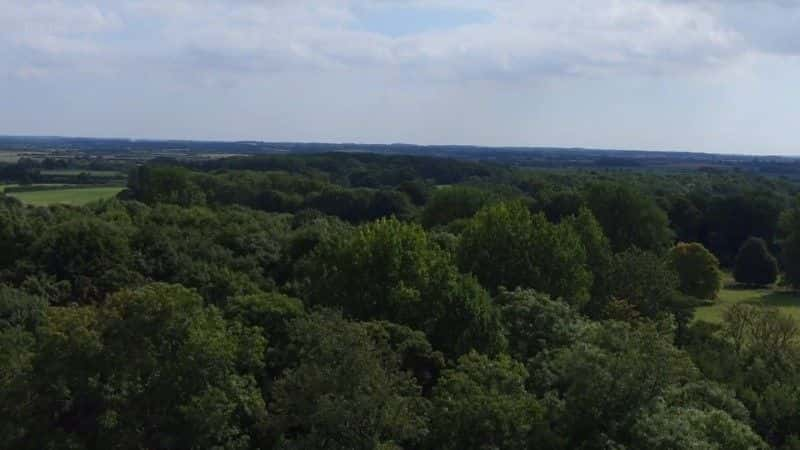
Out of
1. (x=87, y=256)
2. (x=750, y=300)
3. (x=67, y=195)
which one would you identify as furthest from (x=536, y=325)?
(x=67, y=195)

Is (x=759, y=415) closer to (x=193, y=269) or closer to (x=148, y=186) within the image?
(x=193, y=269)

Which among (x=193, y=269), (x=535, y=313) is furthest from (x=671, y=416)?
(x=193, y=269)

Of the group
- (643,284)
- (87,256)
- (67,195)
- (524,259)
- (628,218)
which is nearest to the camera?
(524,259)

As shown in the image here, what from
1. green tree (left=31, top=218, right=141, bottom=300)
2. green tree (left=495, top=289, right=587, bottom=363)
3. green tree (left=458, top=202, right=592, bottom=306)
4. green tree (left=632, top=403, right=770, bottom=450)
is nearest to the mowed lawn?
green tree (left=458, top=202, right=592, bottom=306)

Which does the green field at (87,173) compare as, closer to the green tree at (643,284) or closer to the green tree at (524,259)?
the green tree at (524,259)

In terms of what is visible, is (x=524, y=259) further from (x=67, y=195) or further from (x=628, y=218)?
(x=67, y=195)

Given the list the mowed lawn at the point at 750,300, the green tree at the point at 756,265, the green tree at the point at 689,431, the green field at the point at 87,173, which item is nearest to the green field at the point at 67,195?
the green field at the point at 87,173
